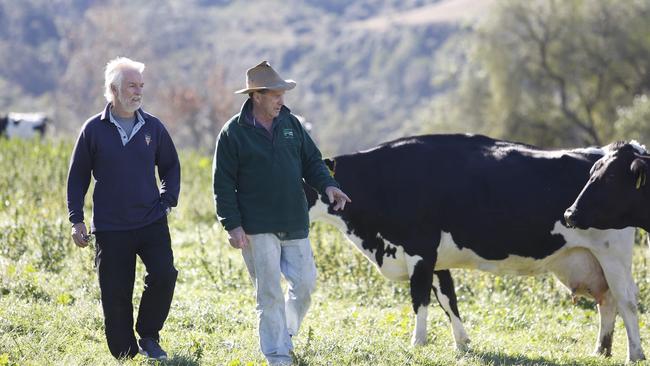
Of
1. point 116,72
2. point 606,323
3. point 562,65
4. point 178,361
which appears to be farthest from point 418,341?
point 562,65

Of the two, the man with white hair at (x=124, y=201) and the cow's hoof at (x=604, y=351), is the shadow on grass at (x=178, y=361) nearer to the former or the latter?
the man with white hair at (x=124, y=201)

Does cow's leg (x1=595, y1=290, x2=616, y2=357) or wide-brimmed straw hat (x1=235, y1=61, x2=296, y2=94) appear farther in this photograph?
cow's leg (x1=595, y1=290, x2=616, y2=357)

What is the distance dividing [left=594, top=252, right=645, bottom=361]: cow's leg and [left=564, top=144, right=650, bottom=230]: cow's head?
827 millimetres

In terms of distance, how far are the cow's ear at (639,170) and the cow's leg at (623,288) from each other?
1126mm

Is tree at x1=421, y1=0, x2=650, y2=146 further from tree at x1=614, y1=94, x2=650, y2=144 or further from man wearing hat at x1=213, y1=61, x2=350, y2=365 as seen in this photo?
man wearing hat at x1=213, y1=61, x2=350, y2=365

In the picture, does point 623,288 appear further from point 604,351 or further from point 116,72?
point 116,72

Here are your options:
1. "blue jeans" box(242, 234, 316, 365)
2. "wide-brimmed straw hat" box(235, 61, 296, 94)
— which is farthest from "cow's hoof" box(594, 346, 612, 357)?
"wide-brimmed straw hat" box(235, 61, 296, 94)

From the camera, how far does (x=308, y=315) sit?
1022cm

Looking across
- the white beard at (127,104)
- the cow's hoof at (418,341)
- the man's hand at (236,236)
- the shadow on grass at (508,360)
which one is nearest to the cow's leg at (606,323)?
the shadow on grass at (508,360)

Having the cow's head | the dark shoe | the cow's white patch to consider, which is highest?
the cow's head

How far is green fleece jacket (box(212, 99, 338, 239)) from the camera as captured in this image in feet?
Result: 23.5

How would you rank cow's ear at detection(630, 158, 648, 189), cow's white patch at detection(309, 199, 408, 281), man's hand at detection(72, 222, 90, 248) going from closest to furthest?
man's hand at detection(72, 222, 90, 248) → cow's ear at detection(630, 158, 648, 189) → cow's white patch at detection(309, 199, 408, 281)

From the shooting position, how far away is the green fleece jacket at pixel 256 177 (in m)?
7.16

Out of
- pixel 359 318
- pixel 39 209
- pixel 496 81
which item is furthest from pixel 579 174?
pixel 496 81
